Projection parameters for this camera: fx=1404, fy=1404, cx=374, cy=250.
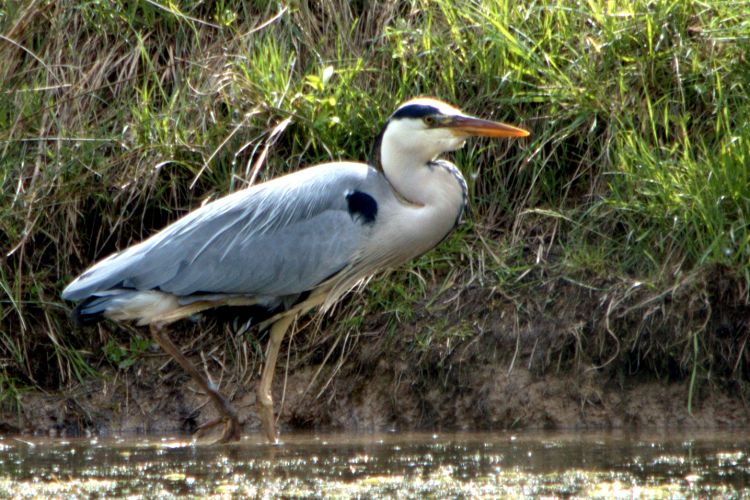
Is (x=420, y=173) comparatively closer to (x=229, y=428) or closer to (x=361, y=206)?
(x=361, y=206)

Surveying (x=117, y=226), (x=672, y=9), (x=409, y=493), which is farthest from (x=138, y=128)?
(x=409, y=493)

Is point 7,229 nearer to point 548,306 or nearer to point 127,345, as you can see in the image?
point 127,345

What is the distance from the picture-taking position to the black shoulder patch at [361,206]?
5.59 metres

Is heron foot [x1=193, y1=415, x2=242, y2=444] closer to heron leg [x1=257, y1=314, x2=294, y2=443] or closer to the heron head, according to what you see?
heron leg [x1=257, y1=314, x2=294, y2=443]

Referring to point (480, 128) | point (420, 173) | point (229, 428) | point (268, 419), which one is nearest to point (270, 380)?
point (268, 419)

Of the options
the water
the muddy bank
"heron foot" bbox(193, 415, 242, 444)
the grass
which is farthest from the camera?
the grass

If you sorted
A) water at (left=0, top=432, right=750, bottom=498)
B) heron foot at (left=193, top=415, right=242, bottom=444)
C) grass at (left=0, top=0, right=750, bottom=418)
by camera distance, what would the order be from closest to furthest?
1. water at (left=0, top=432, right=750, bottom=498)
2. heron foot at (left=193, top=415, right=242, bottom=444)
3. grass at (left=0, top=0, right=750, bottom=418)

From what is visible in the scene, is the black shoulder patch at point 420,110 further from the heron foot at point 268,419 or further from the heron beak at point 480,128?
the heron foot at point 268,419

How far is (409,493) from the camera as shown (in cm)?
406

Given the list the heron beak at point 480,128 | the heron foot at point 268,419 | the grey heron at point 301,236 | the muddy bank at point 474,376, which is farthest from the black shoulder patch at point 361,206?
the heron foot at point 268,419

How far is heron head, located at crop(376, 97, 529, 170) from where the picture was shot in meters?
5.59

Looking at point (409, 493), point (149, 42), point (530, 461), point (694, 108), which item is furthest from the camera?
point (149, 42)

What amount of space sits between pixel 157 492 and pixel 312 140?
2525 millimetres

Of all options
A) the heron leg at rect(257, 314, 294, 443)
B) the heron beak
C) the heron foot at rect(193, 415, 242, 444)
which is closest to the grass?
the heron leg at rect(257, 314, 294, 443)
